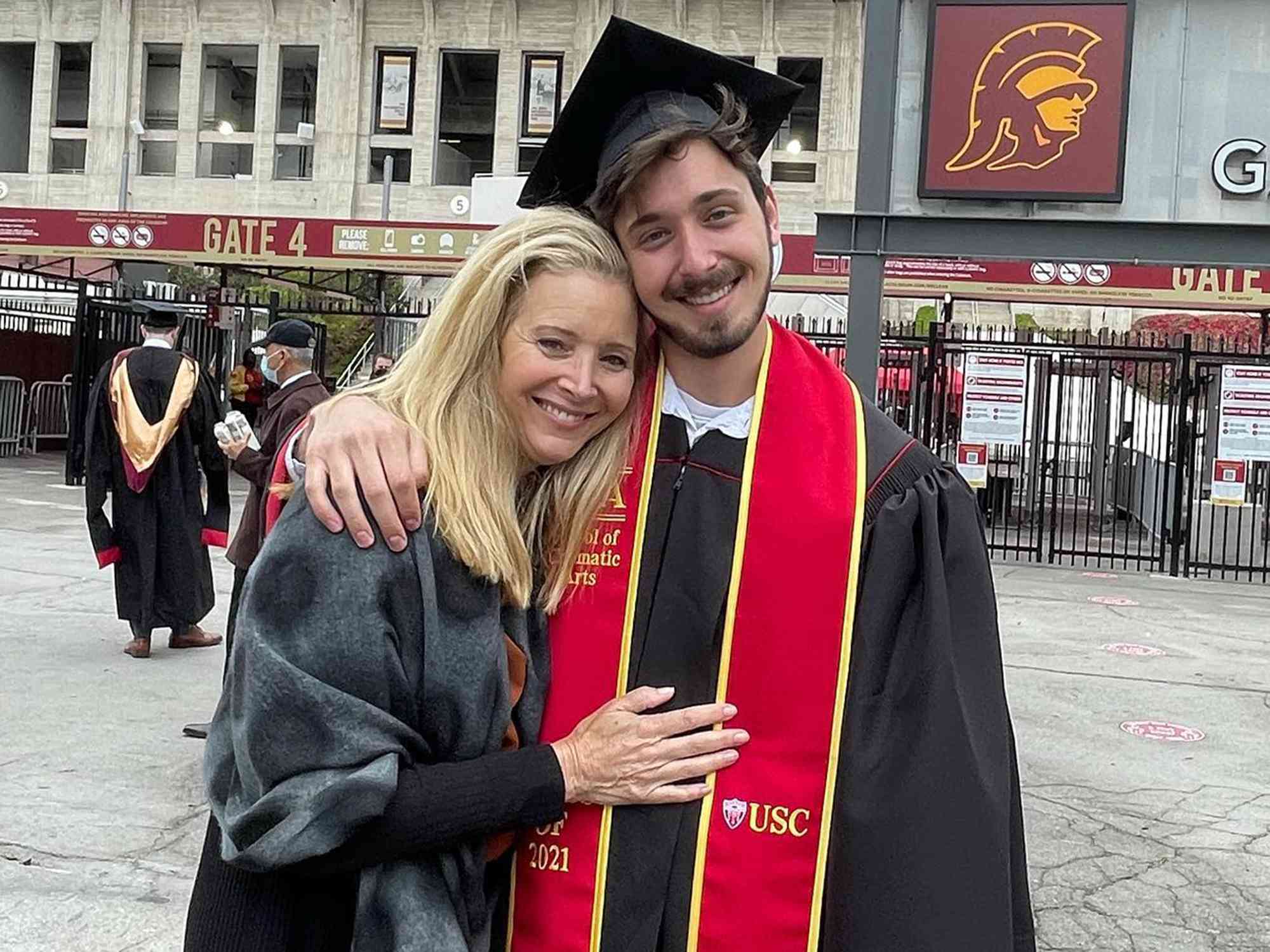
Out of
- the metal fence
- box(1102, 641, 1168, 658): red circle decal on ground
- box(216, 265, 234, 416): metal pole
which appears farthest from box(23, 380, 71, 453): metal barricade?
box(1102, 641, 1168, 658): red circle decal on ground

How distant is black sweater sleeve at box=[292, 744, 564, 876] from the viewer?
160 centimetres

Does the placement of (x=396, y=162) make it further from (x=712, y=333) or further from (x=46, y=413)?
(x=712, y=333)

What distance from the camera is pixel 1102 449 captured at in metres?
15.3

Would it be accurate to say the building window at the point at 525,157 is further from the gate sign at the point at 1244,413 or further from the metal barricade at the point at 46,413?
the gate sign at the point at 1244,413

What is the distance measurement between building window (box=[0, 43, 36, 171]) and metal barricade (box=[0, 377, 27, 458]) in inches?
399

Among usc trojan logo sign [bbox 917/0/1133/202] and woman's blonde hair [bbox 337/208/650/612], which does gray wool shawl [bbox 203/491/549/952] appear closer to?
woman's blonde hair [bbox 337/208/650/612]

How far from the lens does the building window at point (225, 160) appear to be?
88.7 ft

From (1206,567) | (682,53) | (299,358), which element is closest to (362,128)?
(1206,567)

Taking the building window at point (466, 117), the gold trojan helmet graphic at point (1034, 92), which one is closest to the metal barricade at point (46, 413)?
the building window at point (466, 117)

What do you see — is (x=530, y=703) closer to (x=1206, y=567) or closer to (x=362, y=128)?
(x=1206, y=567)

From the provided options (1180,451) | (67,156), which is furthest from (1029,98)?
(67,156)

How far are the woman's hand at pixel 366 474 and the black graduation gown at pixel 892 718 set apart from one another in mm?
351

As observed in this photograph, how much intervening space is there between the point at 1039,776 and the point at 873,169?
280cm

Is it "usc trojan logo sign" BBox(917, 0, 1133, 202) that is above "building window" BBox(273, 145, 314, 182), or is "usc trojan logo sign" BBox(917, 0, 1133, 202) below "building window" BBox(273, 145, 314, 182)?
below
